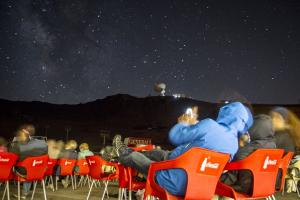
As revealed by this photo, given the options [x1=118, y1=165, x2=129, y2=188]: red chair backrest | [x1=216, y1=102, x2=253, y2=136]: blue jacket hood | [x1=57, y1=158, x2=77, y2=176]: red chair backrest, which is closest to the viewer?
[x1=216, y1=102, x2=253, y2=136]: blue jacket hood

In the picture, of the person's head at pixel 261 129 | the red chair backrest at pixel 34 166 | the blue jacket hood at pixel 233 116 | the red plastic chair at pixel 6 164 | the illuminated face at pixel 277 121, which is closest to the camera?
the blue jacket hood at pixel 233 116

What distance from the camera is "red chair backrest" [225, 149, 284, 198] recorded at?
3.75m

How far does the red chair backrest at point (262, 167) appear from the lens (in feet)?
12.3

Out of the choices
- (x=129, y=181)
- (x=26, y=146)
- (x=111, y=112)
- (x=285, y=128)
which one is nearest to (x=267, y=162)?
(x=129, y=181)

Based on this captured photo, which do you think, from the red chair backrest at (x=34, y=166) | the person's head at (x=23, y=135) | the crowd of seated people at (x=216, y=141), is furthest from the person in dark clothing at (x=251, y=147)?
the person's head at (x=23, y=135)

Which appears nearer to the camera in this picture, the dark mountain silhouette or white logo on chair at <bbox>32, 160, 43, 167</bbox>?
white logo on chair at <bbox>32, 160, 43, 167</bbox>

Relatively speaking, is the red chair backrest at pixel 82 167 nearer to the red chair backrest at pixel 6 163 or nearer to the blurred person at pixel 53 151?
the blurred person at pixel 53 151

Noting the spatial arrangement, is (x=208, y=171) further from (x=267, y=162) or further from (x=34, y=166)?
(x=34, y=166)

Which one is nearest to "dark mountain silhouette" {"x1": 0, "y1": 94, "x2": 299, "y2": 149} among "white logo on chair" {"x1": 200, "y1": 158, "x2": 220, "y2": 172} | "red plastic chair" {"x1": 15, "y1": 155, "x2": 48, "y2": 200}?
"red plastic chair" {"x1": 15, "y1": 155, "x2": 48, "y2": 200}

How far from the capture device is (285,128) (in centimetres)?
634

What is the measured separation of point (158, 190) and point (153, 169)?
174 millimetres

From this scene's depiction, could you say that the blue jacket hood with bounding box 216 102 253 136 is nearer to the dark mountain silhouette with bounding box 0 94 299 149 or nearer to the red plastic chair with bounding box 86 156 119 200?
the red plastic chair with bounding box 86 156 119 200

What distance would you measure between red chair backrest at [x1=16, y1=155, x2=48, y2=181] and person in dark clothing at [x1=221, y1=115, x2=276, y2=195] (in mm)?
2761

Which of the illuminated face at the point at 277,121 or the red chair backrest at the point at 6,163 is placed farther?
the illuminated face at the point at 277,121
